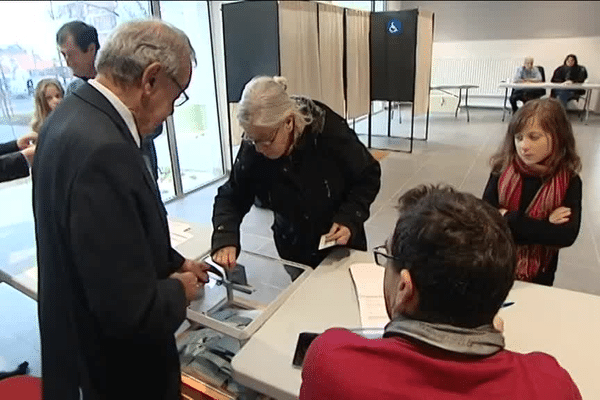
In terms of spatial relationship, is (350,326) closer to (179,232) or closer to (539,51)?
(179,232)

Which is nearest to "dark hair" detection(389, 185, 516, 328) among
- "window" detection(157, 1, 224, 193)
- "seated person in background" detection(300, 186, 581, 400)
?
"seated person in background" detection(300, 186, 581, 400)

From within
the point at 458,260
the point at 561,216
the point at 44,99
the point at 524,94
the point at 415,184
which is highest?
the point at 44,99

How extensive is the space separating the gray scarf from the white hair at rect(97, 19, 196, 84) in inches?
26.0

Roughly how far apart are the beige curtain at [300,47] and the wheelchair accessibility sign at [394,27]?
1417mm

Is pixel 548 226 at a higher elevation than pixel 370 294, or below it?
higher

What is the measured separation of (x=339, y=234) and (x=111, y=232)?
31.1 inches

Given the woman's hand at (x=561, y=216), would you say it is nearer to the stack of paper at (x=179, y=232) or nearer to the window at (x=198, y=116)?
the stack of paper at (x=179, y=232)

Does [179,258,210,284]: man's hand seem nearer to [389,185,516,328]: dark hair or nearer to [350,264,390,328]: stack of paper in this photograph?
[350,264,390,328]: stack of paper

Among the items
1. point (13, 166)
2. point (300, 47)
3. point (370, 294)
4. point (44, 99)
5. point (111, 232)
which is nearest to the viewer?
point (111, 232)

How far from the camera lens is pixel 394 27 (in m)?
5.26

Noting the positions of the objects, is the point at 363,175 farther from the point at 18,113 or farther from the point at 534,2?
the point at 534,2

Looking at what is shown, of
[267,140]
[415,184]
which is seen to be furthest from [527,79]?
[267,140]

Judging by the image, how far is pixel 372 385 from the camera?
605 millimetres

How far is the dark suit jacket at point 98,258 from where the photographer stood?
75cm
